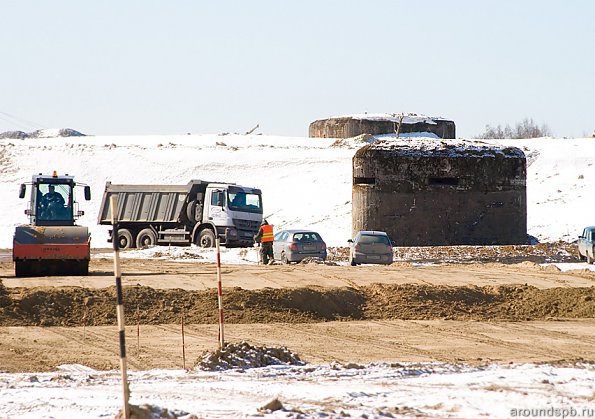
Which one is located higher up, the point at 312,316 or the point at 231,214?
the point at 231,214

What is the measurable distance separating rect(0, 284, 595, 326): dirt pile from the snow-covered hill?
23906 mm

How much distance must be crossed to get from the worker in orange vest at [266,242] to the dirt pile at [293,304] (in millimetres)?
9298

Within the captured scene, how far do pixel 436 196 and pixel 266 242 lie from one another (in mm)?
11285

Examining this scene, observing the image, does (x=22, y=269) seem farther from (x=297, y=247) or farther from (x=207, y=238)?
(x=207, y=238)

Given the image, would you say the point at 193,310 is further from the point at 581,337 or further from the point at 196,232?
the point at 196,232

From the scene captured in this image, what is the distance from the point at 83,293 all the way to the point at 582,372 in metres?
12.0

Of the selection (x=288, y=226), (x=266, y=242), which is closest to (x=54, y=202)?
(x=266, y=242)

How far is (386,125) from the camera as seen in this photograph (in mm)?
82750

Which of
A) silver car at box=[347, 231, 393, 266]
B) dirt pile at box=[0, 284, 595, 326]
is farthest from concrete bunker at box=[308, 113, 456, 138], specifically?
dirt pile at box=[0, 284, 595, 326]

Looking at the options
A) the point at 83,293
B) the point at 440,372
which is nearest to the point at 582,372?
the point at 440,372

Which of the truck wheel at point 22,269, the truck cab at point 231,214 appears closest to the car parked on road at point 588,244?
the truck cab at point 231,214

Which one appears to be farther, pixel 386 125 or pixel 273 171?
pixel 386 125

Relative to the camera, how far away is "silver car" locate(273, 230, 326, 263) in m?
34.2

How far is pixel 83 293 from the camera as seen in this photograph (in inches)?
862
